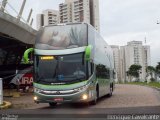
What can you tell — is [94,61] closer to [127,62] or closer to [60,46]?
[60,46]

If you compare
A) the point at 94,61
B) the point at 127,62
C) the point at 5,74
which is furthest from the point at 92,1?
the point at 127,62

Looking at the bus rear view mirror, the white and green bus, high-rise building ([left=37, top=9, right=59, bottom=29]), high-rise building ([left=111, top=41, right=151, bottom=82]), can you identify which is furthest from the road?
high-rise building ([left=111, top=41, right=151, bottom=82])

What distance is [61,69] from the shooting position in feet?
63.3

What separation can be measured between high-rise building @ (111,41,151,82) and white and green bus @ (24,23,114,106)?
308 feet

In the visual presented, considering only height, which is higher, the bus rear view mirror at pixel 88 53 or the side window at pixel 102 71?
the bus rear view mirror at pixel 88 53

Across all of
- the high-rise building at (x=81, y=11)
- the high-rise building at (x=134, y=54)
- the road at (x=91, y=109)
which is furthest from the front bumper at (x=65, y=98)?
the high-rise building at (x=134, y=54)

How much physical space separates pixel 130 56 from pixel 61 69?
104 m

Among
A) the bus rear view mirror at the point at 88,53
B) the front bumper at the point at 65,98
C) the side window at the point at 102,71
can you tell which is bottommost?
the front bumper at the point at 65,98

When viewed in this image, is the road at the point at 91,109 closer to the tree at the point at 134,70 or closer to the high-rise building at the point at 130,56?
the high-rise building at the point at 130,56

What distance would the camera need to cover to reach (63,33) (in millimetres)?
20031

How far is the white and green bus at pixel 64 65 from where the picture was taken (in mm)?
19078

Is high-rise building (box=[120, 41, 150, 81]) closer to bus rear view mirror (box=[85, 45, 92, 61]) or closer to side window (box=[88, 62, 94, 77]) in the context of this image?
side window (box=[88, 62, 94, 77])

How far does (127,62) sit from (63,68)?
107 metres

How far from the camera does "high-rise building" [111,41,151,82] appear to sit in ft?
387
